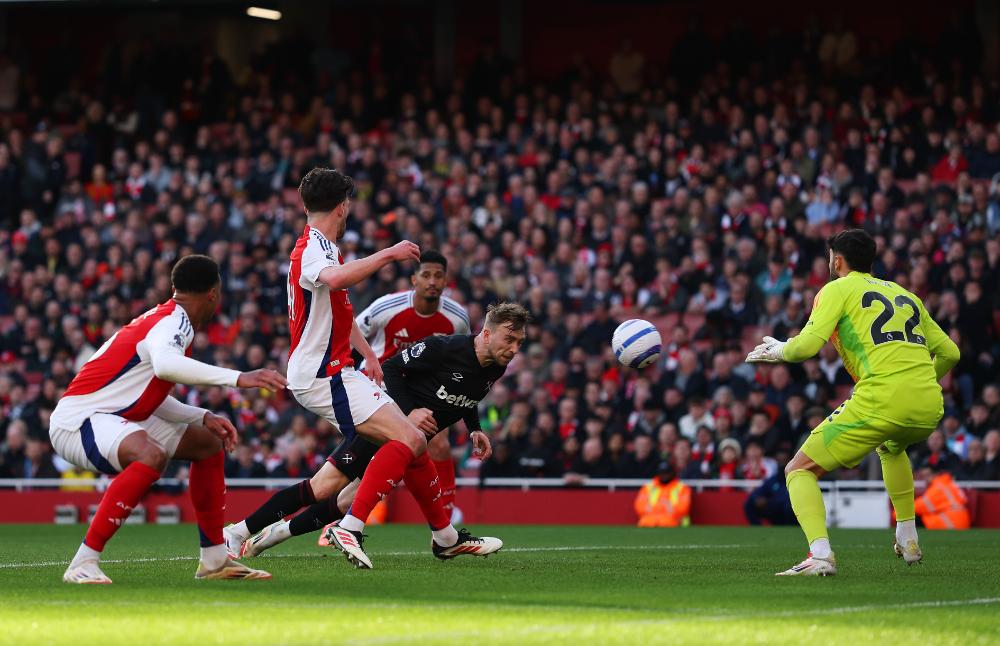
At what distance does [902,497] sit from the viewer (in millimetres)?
10086

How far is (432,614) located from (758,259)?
14.7 metres

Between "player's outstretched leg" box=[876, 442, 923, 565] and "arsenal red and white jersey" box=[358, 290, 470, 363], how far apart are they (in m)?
3.75

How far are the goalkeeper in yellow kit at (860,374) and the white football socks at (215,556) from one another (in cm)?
313

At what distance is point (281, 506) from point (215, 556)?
61.8 inches

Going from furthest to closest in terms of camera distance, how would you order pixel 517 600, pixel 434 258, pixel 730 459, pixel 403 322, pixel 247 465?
pixel 247 465
pixel 730 459
pixel 403 322
pixel 434 258
pixel 517 600

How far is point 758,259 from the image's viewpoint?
20703 mm

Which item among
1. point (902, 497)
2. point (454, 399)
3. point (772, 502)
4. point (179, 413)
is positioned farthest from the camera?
point (772, 502)

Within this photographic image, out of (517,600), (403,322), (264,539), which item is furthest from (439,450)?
(517,600)

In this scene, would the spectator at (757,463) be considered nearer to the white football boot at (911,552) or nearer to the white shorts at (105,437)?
the white football boot at (911,552)

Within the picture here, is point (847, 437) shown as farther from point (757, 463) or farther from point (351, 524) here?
point (757, 463)

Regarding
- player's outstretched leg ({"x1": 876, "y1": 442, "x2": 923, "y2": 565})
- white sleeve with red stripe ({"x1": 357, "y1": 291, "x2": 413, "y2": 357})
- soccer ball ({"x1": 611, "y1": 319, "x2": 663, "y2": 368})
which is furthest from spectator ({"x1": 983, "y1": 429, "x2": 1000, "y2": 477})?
white sleeve with red stripe ({"x1": 357, "y1": 291, "x2": 413, "y2": 357})

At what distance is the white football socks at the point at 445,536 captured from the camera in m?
10.1

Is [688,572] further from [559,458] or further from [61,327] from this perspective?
[61,327]

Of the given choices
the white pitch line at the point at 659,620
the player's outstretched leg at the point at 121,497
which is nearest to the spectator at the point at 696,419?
the white pitch line at the point at 659,620
